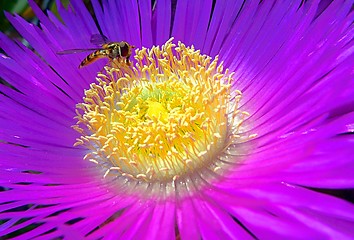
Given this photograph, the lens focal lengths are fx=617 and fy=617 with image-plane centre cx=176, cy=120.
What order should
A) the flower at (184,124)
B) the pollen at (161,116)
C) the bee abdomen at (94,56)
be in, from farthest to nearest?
the bee abdomen at (94,56) < the pollen at (161,116) < the flower at (184,124)

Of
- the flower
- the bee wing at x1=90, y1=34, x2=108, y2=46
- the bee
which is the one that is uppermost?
the bee wing at x1=90, y1=34, x2=108, y2=46

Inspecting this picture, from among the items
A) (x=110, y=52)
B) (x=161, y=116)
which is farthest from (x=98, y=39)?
(x=161, y=116)

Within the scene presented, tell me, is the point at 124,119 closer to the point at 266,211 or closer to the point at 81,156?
the point at 81,156

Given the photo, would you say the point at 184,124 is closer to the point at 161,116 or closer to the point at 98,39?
the point at 161,116

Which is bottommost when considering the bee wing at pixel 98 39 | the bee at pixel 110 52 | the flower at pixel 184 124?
the flower at pixel 184 124

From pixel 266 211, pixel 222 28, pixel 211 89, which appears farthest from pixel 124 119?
pixel 266 211

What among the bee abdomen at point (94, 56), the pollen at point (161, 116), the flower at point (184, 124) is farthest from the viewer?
the bee abdomen at point (94, 56)

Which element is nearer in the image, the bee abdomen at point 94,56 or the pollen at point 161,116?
the pollen at point 161,116
